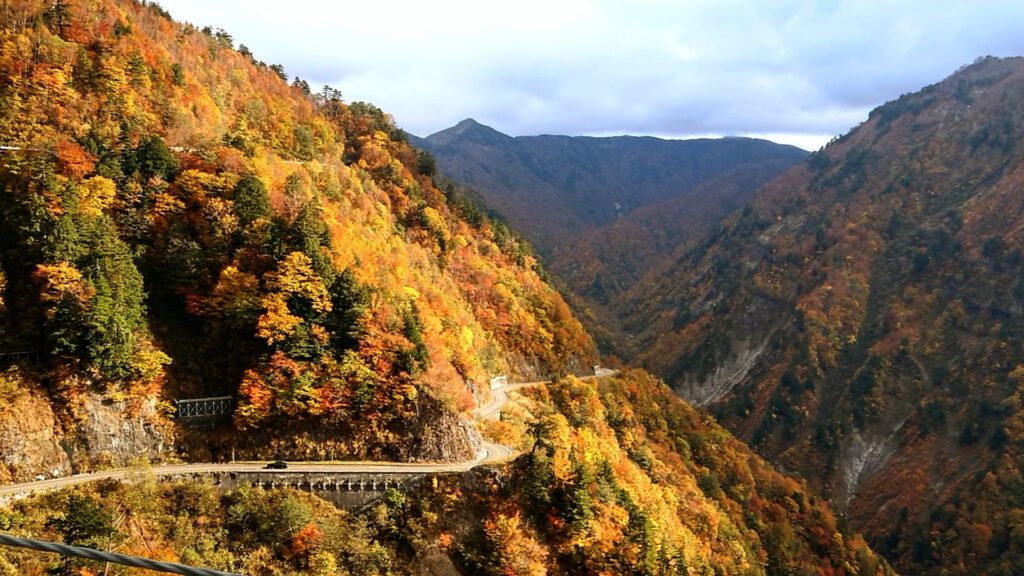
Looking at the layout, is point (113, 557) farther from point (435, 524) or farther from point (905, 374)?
point (905, 374)

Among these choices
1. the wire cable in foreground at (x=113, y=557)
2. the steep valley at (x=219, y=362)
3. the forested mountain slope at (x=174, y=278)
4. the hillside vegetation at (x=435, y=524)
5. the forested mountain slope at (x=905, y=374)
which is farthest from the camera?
the forested mountain slope at (x=905, y=374)

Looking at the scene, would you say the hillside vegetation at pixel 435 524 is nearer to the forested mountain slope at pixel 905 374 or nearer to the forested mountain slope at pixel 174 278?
the forested mountain slope at pixel 174 278

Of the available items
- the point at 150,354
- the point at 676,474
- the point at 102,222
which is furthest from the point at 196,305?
the point at 676,474

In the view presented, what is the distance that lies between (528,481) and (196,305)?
2457 centimetres

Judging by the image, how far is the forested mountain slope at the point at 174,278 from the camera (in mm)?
34688

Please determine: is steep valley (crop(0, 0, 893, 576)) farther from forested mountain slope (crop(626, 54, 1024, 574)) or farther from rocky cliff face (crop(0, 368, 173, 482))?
forested mountain slope (crop(626, 54, 1024, 574))

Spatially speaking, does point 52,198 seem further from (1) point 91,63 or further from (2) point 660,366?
(2) point 660,366

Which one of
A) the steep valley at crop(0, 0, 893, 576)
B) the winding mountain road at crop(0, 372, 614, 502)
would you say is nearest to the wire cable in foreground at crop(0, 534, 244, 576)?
the steep valley at crop(0, 0, 893, 576)

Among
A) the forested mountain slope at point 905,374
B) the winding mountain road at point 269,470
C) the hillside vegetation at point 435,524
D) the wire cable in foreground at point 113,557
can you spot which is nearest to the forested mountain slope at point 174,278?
the winding mountain road at point 269,470

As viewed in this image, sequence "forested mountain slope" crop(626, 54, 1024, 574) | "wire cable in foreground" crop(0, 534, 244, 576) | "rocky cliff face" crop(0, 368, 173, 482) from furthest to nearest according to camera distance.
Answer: "forested mountain slope" crop(626, 54, 1024, 574), "rocky cliff face" crop(0, 368, 173, 482), "wire cable in foreground" crop(0, 534, 244, 576)

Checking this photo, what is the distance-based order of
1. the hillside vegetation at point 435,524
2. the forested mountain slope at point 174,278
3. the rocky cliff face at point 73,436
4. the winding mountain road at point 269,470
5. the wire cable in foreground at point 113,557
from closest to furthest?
1. the wire cable in foreground at point 113,557
2. the hillside vegetation at point 435,524
3. the winding mountain road at point 269,470
4. the rocky cliff face at point 73,436
5. the forested mountain slope at point 174,278

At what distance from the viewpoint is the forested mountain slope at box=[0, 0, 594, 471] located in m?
34.7

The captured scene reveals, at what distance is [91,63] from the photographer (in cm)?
4616

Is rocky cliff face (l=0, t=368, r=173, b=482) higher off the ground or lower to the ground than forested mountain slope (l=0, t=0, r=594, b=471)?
lower
